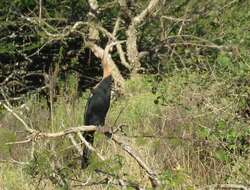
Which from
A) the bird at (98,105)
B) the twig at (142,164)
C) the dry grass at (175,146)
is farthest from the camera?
the bird at (98,105)

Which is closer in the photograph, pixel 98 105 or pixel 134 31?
pixel 98 105

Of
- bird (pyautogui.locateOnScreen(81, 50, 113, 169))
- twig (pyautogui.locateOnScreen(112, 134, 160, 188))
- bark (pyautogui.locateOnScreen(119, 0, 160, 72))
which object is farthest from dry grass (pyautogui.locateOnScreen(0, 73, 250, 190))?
bark (pyautogui.locateOnScreen(119, 0, 160, 72))

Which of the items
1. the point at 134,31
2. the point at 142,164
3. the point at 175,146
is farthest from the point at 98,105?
the point at 134,31

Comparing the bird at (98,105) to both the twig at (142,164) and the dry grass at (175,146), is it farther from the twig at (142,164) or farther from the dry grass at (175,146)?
the twig at (142,164)

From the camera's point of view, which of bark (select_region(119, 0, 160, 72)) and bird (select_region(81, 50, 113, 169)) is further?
bark (select_region(119, 0, 160, 72))

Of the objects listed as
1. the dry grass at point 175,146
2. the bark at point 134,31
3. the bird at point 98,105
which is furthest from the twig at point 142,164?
the bark at point 134,31

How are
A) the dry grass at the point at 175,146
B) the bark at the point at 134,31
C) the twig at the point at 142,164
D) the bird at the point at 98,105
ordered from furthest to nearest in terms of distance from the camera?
the bark at the point at 134,31, the bird at the point at 98,105, the dry grass at the point at 175,146, the twig at the point at 142,164

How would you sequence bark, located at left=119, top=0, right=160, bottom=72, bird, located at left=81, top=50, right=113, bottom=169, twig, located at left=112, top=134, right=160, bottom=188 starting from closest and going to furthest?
twig, located at left=112, top=134, right=160, bottom=188 < bird, located at left=81, top=50, right=113, bottom=169 < bark, located at left=119, top=0, right=160, bottom=72

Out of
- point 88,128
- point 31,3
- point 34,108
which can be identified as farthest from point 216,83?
point 31,3

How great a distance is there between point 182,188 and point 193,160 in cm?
77

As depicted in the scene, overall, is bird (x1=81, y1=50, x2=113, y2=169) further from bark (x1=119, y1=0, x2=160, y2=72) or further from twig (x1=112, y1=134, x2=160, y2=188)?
bark (x1=119, y1=0, x2=160, y2=72)

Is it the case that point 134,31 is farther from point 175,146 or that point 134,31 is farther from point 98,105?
point 175,146

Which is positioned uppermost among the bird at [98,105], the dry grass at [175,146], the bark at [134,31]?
the bark at [134,31]

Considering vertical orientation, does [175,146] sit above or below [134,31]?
below
